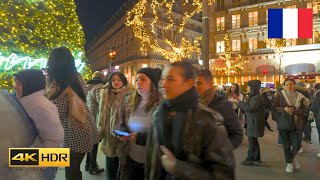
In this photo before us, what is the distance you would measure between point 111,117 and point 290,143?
4.07 m

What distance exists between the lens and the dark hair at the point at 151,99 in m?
3.67

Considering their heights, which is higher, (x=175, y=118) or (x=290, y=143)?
(x=175, y=118)

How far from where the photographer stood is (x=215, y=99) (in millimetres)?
3863

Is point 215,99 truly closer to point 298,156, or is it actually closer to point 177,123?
point 177,123

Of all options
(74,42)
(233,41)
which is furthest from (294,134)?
(233,41)

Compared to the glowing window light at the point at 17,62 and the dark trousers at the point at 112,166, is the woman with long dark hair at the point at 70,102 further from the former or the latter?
the glowing window light at the point at 17,62

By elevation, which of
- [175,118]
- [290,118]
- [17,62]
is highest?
[17,62]

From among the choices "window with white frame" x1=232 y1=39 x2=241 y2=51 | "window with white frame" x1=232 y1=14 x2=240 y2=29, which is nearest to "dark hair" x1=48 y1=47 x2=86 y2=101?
"window with white frame" x1=232 y1=39 x2=241 y2=51

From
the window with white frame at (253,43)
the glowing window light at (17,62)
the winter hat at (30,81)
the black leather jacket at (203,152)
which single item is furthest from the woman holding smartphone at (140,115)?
the window with white frame at (253,43)

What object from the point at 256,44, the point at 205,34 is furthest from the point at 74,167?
the point at 256,44

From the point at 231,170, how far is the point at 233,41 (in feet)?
155

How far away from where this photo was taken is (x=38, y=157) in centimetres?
235

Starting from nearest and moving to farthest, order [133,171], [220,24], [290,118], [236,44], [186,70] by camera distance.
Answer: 1. [186,70]
2. [133,171]
3. [290,118]
4. [236,44]
5. [220,24]

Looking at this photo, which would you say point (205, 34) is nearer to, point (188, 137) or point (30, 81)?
point (30, 81)
